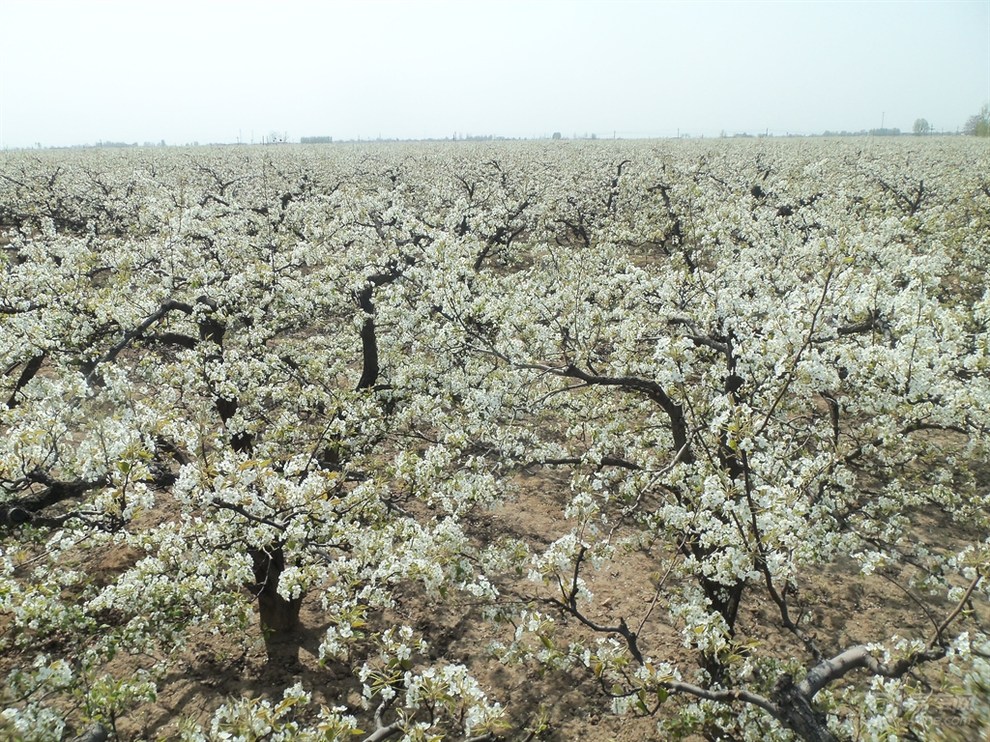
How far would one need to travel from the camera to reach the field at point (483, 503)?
516 centimetres

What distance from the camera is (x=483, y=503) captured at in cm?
837

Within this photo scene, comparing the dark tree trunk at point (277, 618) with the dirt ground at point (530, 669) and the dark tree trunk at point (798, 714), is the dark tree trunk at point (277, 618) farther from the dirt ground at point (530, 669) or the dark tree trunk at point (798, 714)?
the dark tree trunk at point (798, 714)

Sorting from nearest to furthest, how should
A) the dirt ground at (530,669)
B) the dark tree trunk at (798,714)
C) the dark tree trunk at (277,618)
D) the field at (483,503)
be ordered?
1. the dark tree trunk at (798,714)
2. the field at (483,503)
3. the dirt ground at (530,669)
4. the dark tree trunk at (277,618)

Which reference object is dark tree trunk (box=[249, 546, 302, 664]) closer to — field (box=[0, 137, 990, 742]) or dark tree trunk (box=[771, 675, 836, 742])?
field (box=[0, 137, 990, 742])

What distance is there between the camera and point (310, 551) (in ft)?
20.8

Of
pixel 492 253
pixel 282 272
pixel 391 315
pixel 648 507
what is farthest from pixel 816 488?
pixel 492 253

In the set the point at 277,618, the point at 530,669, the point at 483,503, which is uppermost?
the point at 483,503

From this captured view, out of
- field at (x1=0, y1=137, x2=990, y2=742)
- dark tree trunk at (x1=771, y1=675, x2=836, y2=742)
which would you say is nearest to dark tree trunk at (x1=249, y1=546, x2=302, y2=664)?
field at (x1=0, y1=137, x2=990, y2=742)

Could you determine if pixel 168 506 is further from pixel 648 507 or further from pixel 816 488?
pixel 816 488

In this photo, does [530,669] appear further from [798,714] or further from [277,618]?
[798,714]

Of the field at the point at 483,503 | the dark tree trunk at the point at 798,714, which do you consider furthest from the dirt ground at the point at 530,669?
the dark tree trunk at the point at 798,714

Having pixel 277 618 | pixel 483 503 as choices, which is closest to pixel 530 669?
pixel 483 503

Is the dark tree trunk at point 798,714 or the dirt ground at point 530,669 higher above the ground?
the dark tree trunk at point 798,714

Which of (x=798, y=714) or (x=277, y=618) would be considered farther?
(x=277, y=618)
